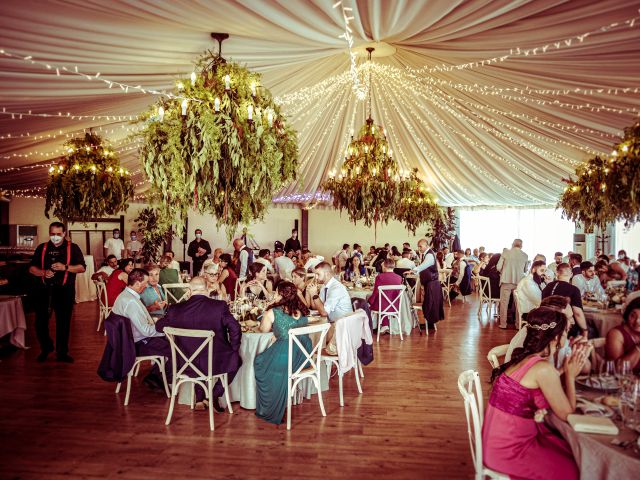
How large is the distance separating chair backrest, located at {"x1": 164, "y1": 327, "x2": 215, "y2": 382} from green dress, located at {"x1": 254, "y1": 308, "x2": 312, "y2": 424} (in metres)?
0.50

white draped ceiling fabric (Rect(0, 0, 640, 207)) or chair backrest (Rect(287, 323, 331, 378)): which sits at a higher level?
white draped ceiling fabric (Rect(0, 0, 640, 207))

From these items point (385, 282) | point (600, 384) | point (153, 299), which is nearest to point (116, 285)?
point (153, 299)

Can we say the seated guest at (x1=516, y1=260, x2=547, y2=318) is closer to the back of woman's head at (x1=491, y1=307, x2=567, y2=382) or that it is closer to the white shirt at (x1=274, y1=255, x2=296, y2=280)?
the back of woman's head at (x1=491, y1=307, x2=567, y2=382)

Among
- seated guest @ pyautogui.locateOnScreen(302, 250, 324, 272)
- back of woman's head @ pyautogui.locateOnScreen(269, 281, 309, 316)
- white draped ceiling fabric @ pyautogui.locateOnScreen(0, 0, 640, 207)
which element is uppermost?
white draped ceiling fabric @ pyautogui.locateOnScreen(0, 0, 640, 207)

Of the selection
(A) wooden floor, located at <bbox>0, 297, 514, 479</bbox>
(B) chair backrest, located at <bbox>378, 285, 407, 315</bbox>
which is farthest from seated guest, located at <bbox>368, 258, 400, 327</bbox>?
(A) wooden floor, located at <bbox>0, 297, 514, 479</bbox>

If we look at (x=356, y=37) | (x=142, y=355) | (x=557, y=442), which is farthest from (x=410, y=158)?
(x=557, y=442)

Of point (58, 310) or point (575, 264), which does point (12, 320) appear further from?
point (575, 264)

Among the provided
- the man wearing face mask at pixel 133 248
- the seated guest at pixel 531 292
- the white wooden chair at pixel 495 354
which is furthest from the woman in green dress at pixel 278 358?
the man wearing face mask at pixel 133 248

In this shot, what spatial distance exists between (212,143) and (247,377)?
2.30 metres

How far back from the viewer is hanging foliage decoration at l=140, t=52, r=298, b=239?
4.13 m

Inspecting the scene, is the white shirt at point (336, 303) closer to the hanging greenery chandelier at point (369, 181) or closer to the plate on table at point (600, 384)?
the hanging greenery chandelier at point (369, 181)

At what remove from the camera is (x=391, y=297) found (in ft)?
26.2

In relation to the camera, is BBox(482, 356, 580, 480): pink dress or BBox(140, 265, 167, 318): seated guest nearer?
BBox(482, 356, 580, 480): pink dress

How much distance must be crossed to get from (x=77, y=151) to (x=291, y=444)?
528 centimetres
